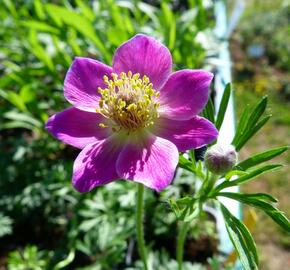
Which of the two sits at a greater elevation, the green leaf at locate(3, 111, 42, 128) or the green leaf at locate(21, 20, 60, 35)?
the green leaf at locate(21, 20, 60, 35)

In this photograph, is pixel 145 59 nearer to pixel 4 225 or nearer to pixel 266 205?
pixel 266 205

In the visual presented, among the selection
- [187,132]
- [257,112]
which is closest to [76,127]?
[187,132]

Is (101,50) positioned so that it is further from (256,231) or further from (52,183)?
(256,231)

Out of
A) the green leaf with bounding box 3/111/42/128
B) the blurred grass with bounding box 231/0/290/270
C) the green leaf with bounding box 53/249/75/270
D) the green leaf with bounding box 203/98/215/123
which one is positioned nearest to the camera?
the green leaf with bounding box 203/98/215/123

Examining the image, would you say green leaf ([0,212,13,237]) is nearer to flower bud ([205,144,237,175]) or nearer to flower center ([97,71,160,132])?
flower center ([97,71,160,132])

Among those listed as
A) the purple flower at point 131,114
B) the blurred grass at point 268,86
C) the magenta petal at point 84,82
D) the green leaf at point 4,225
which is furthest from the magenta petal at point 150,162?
the blurred grass at point 268,86

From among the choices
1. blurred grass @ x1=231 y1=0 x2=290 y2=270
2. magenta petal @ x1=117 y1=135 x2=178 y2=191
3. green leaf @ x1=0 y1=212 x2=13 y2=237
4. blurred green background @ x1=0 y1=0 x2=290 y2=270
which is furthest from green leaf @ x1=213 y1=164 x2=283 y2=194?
blurred grass @ x1=231 y1=0 x2=290 y2=270
